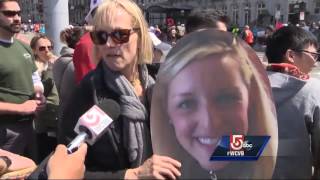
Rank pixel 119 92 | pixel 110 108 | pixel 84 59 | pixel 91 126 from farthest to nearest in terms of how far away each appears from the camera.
Result: pixel 84 59
pixel 119 92
pixel 110 108
pixel 91 126

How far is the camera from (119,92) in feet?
5.36

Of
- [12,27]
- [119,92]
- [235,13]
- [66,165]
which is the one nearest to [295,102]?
[119,92]

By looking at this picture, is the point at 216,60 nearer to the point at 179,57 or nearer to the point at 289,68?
the point at 179,57

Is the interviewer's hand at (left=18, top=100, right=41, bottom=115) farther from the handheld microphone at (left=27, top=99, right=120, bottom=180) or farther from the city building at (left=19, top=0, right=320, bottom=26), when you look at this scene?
the city building at (left=19, top=0, right=320, bottom=26)

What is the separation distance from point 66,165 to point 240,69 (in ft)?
1.73

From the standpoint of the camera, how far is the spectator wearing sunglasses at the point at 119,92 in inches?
61.5

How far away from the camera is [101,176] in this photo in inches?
55.1

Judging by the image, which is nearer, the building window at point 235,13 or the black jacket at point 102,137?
the black jacket at point 102,137

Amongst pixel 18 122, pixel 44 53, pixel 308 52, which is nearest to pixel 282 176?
pixel 308 52

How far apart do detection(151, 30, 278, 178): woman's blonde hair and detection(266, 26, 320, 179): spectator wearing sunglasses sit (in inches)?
5.7

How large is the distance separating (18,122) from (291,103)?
2242 mm

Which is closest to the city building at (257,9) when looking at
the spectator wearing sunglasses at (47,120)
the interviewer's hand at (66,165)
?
the spectator wearing sunglasses at (47,120)

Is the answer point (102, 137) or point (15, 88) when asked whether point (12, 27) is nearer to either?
point (15, 88)

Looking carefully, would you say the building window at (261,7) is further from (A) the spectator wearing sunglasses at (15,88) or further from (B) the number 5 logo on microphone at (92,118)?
(B) the number 5 logo on microphone at (92,118)
